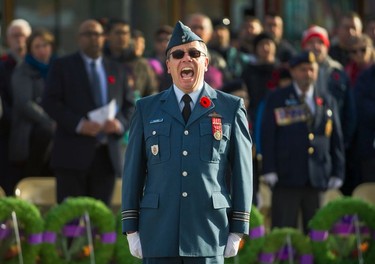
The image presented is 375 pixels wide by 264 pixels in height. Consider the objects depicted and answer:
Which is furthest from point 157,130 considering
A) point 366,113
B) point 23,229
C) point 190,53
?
point 366,113

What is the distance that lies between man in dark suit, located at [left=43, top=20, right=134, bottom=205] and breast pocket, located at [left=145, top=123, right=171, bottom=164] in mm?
3930

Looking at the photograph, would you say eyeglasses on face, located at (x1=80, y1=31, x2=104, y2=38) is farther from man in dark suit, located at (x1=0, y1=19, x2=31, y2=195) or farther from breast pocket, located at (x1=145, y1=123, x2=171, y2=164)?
breast pocket, located at (x1=145, y1=123, x2=171, y2=164)

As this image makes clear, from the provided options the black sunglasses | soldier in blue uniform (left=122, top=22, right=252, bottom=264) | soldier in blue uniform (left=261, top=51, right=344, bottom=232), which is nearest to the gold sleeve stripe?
soldier in blue uniform (left=122, top=22, right=252, bottom=264)

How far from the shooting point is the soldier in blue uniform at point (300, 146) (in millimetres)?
10656

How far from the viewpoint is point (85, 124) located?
10609 mm

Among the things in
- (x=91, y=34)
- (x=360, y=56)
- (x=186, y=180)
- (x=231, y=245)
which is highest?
(x=91, y=34)

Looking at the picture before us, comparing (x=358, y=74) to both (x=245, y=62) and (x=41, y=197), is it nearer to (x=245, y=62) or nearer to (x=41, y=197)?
(x=245, y=62)

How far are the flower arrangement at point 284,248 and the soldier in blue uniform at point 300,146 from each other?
493mm

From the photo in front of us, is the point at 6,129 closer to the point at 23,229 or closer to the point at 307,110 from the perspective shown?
the point at 23,229

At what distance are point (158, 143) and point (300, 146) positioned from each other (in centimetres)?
417

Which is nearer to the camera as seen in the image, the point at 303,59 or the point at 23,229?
the point at 23,229

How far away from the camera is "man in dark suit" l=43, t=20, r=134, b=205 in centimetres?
1063

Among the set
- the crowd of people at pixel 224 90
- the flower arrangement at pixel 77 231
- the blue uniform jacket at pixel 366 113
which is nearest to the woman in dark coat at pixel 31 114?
the crowd of people at pixel 224 90

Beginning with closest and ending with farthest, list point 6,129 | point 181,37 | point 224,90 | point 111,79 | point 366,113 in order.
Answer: point 181,37
point 111,79
point 224,90
point 366,113
point 6,129
